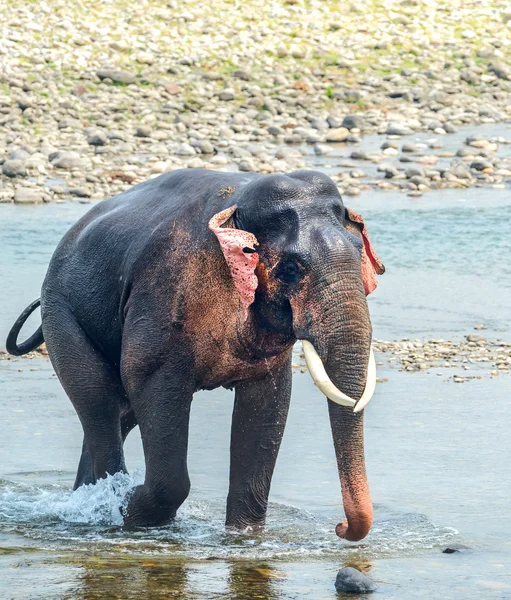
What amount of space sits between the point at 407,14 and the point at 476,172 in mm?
9926

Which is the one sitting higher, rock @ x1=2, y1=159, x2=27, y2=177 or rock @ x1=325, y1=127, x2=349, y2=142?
rock @ x1=2, y1=159, x2=27, y2=177

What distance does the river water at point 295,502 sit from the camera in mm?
7406

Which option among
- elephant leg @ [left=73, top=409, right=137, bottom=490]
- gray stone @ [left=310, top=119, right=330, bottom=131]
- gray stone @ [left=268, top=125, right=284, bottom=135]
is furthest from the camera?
gray stone @ [left=310, top=119, right=330, bottom=131]

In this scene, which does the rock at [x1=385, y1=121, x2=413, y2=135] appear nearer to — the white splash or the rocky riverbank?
the rocky riverbank

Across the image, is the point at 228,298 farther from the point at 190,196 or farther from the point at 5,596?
the point at 5,596

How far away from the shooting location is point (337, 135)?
2598cm

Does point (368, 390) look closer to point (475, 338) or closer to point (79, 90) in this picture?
point (475, 338)

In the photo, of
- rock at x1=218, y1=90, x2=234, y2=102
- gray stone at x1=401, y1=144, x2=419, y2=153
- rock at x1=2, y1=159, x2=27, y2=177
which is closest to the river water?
rock at x1=2, y1=159, x2=27, y2=177

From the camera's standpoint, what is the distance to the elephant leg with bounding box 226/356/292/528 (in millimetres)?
8422

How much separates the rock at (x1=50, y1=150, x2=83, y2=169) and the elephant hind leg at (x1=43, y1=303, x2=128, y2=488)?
1358 cm

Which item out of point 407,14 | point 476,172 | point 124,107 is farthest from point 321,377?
point 407,14

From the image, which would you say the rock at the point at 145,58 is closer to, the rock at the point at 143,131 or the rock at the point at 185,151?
the rock at the point at 143,131

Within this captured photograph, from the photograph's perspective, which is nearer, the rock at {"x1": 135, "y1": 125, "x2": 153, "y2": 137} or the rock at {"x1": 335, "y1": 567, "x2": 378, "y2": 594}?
the rock at {"x1": 335, "y1": 567, "x2": 378, "y2": 594}

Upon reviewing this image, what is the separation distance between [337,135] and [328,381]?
1909cm
